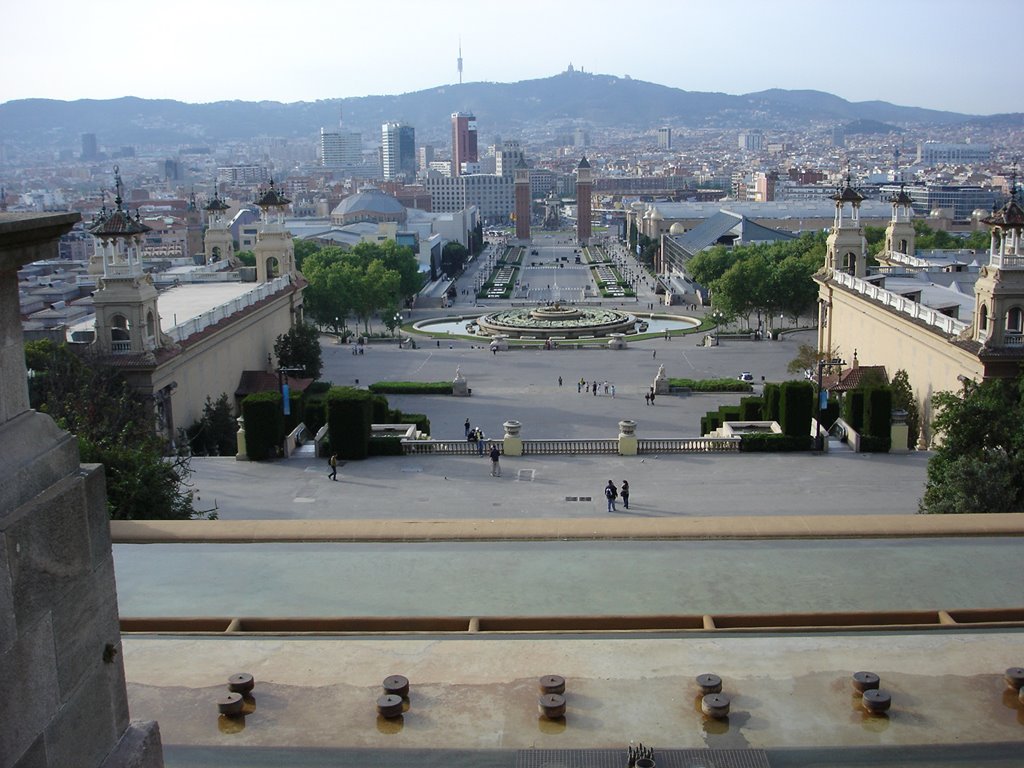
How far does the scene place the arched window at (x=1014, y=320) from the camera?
28.3 metres

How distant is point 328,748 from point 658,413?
3342 centimetres

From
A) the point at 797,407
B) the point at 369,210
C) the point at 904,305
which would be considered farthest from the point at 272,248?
the point at 369,210

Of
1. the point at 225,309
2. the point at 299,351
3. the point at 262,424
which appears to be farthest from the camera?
the point at 299,351

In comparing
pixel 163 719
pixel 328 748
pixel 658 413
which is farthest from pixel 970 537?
pixel 658 413

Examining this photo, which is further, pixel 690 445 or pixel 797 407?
pixel 690 445

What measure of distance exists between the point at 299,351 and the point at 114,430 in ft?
65.5

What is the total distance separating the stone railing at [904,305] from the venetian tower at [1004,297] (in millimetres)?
1407

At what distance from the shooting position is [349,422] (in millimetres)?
28125

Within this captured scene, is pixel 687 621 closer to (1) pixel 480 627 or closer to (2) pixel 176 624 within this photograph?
(1) pixel 480 627

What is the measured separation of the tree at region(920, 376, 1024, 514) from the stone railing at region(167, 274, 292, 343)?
843 inches

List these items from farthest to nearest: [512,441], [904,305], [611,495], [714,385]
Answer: [714,385] → [904,305] → [512,441] → [611,495]

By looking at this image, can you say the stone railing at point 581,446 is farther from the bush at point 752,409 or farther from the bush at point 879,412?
the bush at point 879,412

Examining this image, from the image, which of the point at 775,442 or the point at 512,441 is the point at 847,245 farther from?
the point at 512,441

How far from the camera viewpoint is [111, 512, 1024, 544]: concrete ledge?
10664 millimetres
